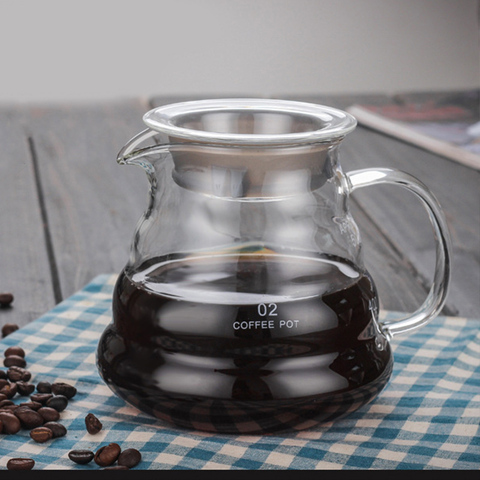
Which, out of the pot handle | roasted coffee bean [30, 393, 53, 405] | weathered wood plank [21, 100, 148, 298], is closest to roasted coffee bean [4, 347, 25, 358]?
roasted coffee bean [30, 393, 53, 405]

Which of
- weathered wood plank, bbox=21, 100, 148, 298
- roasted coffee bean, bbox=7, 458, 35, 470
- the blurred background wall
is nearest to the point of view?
roasted coffee bean, bbox=7, 458, 35, 470

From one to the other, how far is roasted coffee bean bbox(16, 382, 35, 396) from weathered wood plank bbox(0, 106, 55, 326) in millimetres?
239

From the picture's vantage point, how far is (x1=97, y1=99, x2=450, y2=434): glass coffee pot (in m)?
0.85

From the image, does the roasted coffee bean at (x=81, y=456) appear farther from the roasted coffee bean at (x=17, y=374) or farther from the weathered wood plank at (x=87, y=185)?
the weathered wood plank at (x=87, y=185)

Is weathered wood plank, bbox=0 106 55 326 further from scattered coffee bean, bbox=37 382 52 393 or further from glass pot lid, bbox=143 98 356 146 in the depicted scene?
glass pot lid, bbox=143 98 356 146

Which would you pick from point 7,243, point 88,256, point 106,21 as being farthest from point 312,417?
point 106,21

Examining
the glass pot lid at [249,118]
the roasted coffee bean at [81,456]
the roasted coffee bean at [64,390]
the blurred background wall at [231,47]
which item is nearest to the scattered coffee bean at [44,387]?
the roasted coffee bean at [64,390]

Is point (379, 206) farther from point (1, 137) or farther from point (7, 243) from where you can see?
point (1, 137)

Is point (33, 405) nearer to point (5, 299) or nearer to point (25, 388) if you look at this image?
point (25, 388)

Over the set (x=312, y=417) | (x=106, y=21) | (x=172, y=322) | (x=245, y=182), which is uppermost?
(x=106, y=21)

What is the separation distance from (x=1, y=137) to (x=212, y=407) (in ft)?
4.62

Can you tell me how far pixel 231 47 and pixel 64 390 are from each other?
2.97 metres

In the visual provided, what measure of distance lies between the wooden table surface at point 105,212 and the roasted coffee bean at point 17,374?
8.6 inches

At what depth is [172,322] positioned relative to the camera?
2.87ft
